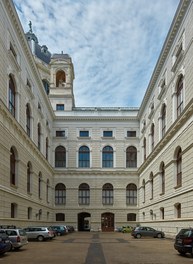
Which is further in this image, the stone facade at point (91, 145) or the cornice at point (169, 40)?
the stone facade at point (91, 145)

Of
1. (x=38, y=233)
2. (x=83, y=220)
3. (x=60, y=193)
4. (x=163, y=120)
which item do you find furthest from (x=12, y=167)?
(x=83, y=220)

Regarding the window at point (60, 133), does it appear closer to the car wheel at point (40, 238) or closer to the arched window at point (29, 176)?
the arched window at point (29, 176)

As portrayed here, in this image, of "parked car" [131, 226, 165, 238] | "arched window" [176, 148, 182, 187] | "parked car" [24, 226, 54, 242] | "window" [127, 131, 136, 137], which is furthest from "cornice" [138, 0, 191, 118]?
"parked car" [24, 226, 54, 242]

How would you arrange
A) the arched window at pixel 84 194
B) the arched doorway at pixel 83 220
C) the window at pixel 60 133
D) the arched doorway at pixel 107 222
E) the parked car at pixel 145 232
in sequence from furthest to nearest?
1. the window at pixel 60 133
2. the arched doorway at pixel 83 220
3. the arched window at pixel 84 194
4. the arched doorway at pixel 107 222
5. the parked car at pixel 145 232

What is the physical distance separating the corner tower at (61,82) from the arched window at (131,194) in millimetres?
17336

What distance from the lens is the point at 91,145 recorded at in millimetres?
66438

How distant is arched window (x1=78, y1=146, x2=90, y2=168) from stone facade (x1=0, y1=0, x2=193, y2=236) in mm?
170

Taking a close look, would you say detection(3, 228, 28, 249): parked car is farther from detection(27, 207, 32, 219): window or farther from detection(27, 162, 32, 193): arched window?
detection(27, 162, 32, 193): arched window

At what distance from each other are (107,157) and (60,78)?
18640 millimetres

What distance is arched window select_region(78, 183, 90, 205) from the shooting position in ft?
214

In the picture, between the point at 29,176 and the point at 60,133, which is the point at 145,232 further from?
the point at 60,133

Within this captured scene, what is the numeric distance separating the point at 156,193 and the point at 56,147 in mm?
23957

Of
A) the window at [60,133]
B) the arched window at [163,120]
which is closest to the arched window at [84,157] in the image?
the window at [60,133]

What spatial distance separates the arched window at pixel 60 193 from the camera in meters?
65.1
